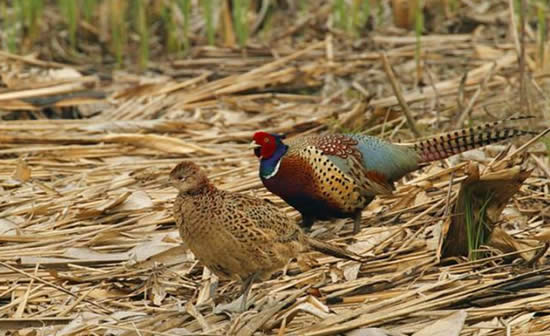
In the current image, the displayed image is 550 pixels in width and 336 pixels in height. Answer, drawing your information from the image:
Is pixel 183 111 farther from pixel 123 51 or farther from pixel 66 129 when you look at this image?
Result: pixel 123 51

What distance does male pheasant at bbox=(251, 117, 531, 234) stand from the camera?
209 inches

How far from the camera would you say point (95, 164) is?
6.48m

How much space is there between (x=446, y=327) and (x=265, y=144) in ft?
5.35

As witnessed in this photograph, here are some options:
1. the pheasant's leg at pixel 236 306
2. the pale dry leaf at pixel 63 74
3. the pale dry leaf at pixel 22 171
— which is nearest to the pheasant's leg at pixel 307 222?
the pheasant's leg at pixel 236 306

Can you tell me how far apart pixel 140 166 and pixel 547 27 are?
451 cm

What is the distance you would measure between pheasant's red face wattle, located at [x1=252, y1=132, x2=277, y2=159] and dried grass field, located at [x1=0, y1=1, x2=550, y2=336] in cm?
55

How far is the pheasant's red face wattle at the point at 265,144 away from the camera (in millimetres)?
5281

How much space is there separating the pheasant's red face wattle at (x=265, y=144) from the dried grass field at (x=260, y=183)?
0.55m

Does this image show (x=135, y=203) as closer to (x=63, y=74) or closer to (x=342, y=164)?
(x=342, y=164)

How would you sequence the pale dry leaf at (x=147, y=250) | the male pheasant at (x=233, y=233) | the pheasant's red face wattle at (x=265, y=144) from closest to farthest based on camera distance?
the male pheasant at (x=233, y=233), the pale dry leaf at (x=147, y=250), the pheasant's red face wattle at (x=265, y=144)

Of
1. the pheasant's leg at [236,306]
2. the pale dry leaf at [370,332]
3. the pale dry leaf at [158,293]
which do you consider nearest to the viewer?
the pale dry leaf at [370,332]

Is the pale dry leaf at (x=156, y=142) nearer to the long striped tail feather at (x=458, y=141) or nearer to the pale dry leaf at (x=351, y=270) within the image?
the long striped tail feather at (x=458, y=141)

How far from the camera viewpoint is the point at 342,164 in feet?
18.1

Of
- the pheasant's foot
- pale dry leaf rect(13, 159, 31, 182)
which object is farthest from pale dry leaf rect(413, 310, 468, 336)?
pale dry leaf rect(13, 159, 31, 182)
